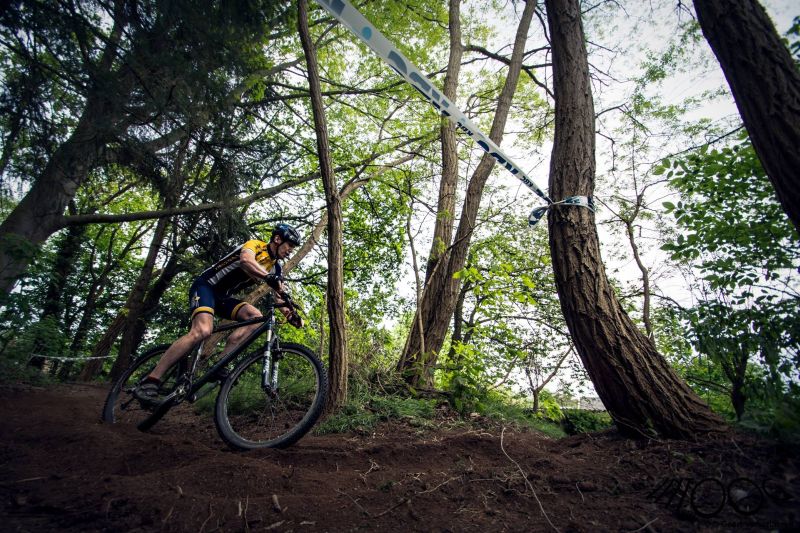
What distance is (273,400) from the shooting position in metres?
3.28

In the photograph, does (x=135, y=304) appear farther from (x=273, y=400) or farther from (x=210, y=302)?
(x=273, y=400)

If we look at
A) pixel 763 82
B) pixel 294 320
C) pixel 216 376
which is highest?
pixel 763 82

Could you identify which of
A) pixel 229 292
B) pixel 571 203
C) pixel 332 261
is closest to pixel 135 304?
pixel 229 292

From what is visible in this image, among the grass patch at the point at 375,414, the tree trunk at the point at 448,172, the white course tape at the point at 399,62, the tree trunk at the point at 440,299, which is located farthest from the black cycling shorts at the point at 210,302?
the tree trunk at the point at 448,172

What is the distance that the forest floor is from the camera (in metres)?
1.53

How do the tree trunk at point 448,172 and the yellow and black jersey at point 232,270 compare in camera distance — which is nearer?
the yellow and black jersey at point 232,270

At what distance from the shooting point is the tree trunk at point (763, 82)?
1.97 metres

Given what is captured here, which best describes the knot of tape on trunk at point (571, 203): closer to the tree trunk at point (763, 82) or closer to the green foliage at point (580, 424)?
the tree trunk at point (763, 82)

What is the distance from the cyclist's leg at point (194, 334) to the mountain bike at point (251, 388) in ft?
0.32

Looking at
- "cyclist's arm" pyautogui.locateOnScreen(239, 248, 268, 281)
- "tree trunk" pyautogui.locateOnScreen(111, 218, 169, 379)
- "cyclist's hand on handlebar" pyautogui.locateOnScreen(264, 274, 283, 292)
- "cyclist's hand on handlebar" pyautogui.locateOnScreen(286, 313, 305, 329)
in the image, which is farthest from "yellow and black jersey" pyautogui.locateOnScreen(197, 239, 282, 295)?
"tree trunk" pyautogui.locateOnScreen(111, 218, 169, 379)

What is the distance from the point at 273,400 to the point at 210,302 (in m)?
1.10

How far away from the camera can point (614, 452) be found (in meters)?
2.47

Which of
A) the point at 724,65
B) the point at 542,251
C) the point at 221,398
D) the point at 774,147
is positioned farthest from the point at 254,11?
the point at 542,251

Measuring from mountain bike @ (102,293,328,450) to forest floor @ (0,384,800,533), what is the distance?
298 mm
